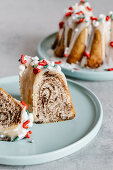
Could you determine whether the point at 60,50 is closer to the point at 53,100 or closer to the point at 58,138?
the point at 53,100

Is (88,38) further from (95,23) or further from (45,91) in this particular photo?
(45,91)

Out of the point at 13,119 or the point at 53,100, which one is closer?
the point at 13,119

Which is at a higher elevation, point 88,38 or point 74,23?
point 74,23

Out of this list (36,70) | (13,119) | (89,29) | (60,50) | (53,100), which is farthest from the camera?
(60,50)

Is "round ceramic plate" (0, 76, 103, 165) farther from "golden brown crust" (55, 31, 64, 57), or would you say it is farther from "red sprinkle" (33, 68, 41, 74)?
"golden brown crust" (55, 31, 64, 57)

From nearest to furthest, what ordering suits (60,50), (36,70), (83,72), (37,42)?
(36,70) < (83,72) < (60,50) < (37,42)

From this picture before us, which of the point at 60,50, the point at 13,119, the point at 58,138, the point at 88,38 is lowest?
the point at 58,138

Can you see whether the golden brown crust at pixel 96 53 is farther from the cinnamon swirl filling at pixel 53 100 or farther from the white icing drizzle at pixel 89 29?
the cinnamon swirl filling at pixel 53 100

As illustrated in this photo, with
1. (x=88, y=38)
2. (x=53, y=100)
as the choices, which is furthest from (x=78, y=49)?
(x=53, y=100)
